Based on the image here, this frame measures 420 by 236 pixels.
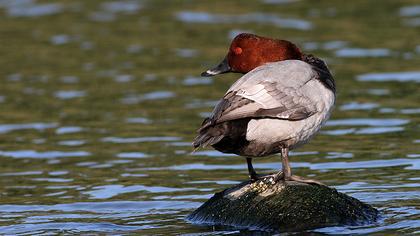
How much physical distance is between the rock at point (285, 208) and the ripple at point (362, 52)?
6635 millimetres

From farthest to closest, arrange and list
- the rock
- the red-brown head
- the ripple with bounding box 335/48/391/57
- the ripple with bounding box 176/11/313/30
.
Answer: the ripple with bounding box 176/11/313/30
the ripple with bounding box 335/48/391/57
the red-brown head
the rock

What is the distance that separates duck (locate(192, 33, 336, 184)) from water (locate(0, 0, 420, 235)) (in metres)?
0.68

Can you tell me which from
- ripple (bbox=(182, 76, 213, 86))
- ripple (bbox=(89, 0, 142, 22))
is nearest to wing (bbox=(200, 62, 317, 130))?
ripple (bbox=(182, 76, 213, 86))

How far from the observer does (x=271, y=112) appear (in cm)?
695

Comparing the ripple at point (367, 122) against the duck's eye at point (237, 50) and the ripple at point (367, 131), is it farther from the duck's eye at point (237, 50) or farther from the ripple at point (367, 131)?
the duck's eye at point (237, 50)

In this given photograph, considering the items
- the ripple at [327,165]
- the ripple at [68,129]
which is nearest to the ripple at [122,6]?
the ripple at [68,129]

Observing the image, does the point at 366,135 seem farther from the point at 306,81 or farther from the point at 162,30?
the point at 162,30

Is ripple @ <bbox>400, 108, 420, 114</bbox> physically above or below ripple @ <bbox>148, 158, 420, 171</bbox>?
above

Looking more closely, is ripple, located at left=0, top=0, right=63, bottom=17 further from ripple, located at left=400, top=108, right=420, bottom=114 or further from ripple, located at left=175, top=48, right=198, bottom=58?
ripple, located at left=400, top=108, right=420, bottom=114

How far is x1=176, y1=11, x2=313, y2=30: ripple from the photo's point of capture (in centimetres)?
1578

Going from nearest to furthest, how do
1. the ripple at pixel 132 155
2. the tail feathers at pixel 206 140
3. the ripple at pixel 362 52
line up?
the tail feathers at pixel 206 140 → the ripple at pixel 132 155 → the ripple at pixel 362 52

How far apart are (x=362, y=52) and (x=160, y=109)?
3438 mm

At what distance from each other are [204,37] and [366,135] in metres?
5.37

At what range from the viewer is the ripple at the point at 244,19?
1578cm
